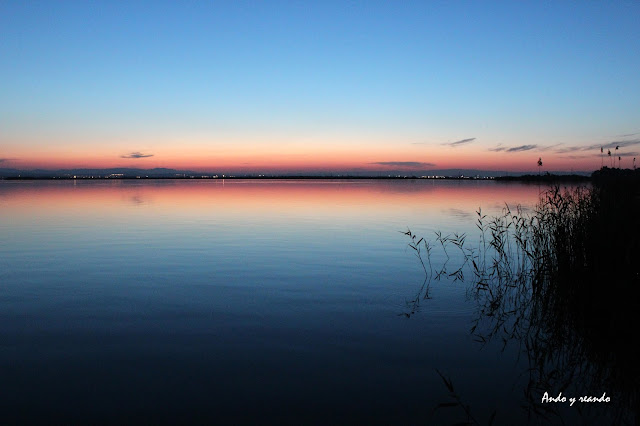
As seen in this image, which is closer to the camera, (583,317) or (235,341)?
(235,341)

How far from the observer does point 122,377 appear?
7004mm

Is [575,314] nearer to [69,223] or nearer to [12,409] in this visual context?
[12,409]

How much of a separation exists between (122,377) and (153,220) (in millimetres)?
24875

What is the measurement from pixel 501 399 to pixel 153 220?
2753 centimetres

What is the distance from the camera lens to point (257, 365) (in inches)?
296

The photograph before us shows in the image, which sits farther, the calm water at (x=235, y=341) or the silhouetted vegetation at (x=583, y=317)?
the silhouetted vegetation at (x=583, y=317)

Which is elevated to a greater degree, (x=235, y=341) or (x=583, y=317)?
(x=583, y=317)

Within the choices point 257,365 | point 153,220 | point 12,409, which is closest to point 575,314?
point 257,365

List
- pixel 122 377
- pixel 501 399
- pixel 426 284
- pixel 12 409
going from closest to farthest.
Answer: pixel 12 409 → pixel 501 399 → pixel 122 377 → pixel 426 284

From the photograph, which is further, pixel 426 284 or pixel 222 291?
pixel 426 284

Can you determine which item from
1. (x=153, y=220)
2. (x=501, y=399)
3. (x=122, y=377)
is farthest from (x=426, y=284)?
(x=153, y=220)

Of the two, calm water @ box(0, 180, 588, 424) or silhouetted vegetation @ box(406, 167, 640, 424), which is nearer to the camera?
calm water @ box(0, 180, 588, 424)

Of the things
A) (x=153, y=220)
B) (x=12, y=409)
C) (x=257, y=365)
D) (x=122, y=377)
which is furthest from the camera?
(x=153, y=220)

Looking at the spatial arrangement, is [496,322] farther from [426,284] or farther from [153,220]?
[153,220]
